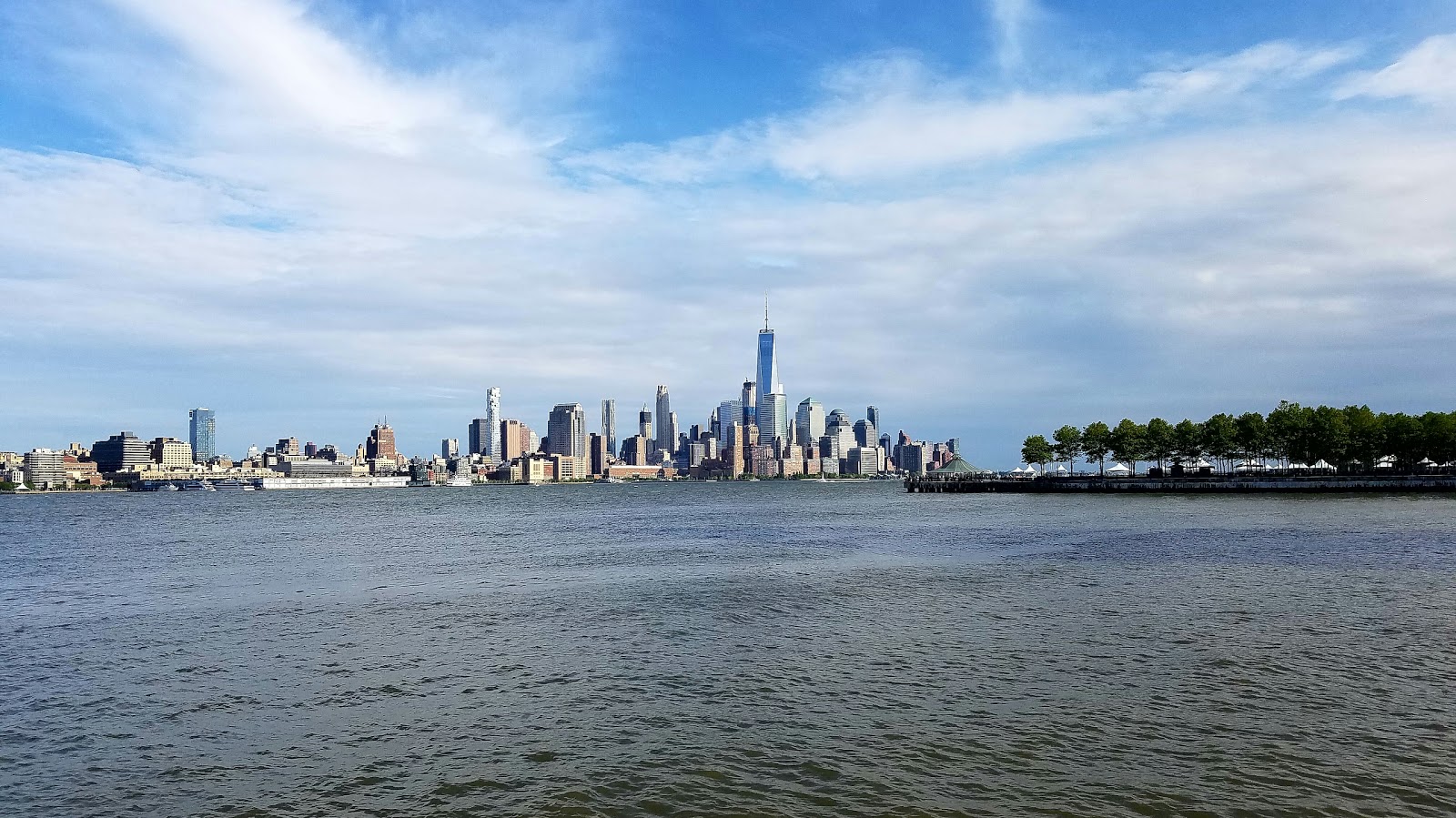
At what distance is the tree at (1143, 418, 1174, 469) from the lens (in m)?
→ 184

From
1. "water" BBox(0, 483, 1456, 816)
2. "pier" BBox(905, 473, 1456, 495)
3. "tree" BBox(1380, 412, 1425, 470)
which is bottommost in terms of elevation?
"pier" BBox(905, 473, 1456, 495)

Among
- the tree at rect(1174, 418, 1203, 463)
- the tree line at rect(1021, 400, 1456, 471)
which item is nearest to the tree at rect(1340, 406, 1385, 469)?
the tree line at rect(1021, 400, 1456, 471)

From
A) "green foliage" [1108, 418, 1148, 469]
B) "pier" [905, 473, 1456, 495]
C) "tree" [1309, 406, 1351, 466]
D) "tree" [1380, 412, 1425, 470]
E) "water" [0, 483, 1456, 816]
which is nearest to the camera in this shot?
"water" [0, 483, 1456, 816]

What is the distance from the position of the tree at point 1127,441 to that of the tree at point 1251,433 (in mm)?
17409

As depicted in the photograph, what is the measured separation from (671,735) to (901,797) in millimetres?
5576

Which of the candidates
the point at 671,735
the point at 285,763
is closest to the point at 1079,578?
the point at 671,735

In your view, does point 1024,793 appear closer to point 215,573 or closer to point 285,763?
point 285,763

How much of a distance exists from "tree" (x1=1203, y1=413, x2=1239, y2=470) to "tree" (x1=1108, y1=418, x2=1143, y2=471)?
11893 mm

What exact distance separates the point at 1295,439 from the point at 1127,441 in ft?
101

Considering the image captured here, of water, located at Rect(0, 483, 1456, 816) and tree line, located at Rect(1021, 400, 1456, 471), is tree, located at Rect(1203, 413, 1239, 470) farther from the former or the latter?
water, located at Rect(0, 483, 1456, 816)

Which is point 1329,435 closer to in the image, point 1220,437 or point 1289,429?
point 1289,429

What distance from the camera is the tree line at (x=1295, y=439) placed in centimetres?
15375

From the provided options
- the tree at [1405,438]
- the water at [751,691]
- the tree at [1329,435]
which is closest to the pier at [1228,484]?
the tree at [1329,435]

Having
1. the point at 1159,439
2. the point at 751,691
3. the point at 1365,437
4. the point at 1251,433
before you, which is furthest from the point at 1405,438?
the point at 751,691
